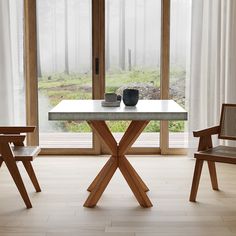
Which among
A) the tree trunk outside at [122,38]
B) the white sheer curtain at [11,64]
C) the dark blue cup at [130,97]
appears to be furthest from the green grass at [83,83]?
the dark blue cup at [130,97]

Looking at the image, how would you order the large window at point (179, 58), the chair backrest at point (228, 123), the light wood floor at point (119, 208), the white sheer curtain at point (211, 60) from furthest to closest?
the large window at point (179, 58)
the white sheer curtain at point (211, 60)
the chair backrest at point (228, 123)
the light wood floor at point (119, 208)

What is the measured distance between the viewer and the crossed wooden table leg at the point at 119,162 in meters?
3.43

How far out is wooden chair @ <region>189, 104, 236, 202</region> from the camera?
3.47 metres

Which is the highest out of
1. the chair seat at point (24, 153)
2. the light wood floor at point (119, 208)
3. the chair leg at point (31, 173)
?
the chair seat at point (24, 153)

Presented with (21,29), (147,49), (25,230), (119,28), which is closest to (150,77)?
(147,49)

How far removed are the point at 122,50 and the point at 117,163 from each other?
1867 millimetres

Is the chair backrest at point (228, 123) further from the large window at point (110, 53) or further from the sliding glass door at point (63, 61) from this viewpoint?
the sliding glass door at point (63, 61)

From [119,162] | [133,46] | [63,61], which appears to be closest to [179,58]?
[133,46]

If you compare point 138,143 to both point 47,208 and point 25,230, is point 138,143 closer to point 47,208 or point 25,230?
point 47,208

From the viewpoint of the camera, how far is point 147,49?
5.05 meters

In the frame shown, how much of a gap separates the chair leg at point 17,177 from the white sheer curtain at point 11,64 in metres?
1.58

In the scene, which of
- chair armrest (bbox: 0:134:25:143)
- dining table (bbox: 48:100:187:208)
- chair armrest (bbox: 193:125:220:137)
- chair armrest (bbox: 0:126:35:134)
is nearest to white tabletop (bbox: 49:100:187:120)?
dining table (bbox: 48:100:187:208)

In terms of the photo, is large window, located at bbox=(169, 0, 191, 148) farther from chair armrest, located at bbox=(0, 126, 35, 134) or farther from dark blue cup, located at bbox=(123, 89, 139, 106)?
chair armrest, located at bbox=(0, 126, 35, 134)

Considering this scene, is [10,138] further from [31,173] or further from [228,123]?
[228,123]
